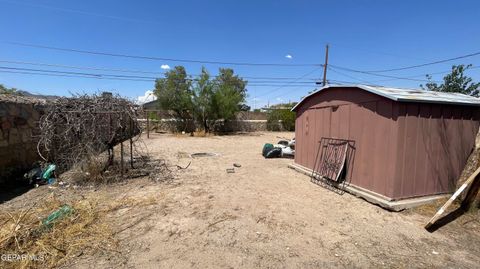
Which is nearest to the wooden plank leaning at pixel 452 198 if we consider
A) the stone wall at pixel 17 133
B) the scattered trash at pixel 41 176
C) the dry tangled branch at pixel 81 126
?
the dry tangled branch at pixel 81 126

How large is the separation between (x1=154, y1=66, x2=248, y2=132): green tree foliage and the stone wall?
41.0 feet

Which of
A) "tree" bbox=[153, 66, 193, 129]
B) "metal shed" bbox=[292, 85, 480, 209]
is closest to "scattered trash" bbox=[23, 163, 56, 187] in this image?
"metal shed" bbox=[292, 85, 480, 209]

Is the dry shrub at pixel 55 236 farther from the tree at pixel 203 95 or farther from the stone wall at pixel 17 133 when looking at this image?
the tree at pixel 203 95

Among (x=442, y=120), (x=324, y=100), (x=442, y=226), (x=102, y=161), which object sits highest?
(x=324, y=100)

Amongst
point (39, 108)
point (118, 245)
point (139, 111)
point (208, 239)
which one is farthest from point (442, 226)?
point (39, 108)

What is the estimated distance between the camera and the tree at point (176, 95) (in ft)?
62.3

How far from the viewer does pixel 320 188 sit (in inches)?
231

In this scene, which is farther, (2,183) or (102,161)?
(102,161)

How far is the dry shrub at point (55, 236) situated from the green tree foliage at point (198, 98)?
1496cm

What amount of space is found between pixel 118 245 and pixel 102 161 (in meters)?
3.61

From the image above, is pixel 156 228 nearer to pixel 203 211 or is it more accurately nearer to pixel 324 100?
pixel 203 211

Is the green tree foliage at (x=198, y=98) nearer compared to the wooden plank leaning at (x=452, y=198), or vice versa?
the wooden plank leaning at (x=452, y=198)

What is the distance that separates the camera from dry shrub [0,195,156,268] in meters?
2.92

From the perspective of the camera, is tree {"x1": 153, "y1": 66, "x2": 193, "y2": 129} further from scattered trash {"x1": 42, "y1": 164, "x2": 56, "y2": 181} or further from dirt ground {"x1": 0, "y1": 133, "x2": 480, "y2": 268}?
dirt ground {"x1": 0, "y1": 133, "x2": 480, "y2": 268}
